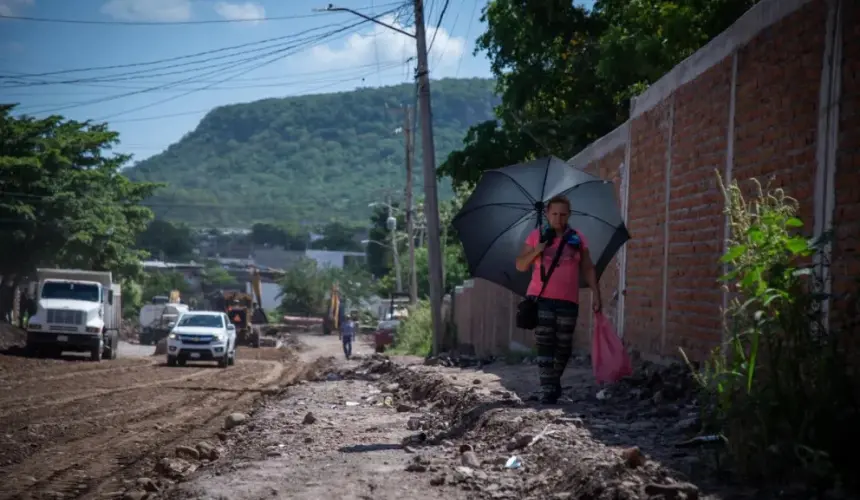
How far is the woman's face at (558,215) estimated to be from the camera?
9664 millimetres

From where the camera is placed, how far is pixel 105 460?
1012cm

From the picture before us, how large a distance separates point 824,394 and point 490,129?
77.0 ft

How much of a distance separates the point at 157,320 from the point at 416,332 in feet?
79.7

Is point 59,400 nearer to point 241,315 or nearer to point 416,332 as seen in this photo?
point 416,332

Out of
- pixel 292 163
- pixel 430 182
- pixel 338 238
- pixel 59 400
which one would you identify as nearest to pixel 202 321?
pixel 430 182

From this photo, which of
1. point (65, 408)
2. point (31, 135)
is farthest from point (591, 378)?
point (31, 135)

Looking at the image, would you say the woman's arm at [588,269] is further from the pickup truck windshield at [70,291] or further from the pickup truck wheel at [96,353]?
the pickup truck windshield at [70,291]

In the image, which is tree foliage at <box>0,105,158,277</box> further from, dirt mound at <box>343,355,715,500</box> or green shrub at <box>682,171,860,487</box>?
green shrub at <box>682,171,860,487</box>

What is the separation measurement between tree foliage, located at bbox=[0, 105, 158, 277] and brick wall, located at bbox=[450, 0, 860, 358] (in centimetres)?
3491

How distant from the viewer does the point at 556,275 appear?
9.73 m

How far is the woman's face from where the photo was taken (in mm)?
9664

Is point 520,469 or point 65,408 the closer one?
point 520,469

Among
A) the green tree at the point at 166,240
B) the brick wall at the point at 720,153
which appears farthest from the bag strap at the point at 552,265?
the green tree at the point at 166,240

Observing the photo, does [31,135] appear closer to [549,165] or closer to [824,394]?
[549,165]
